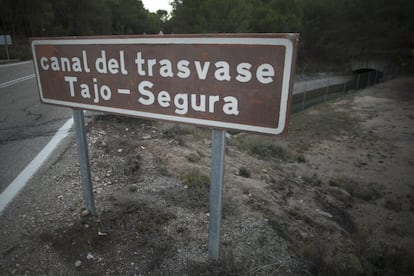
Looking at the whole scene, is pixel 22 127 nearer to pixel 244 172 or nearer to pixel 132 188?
pixel 132 188

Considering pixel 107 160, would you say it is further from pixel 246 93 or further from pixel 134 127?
pixel 246 93

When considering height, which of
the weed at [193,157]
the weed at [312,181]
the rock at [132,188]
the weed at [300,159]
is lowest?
the weed at [300,159]

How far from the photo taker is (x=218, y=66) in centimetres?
158

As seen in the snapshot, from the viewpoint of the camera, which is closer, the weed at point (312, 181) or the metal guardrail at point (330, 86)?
the weed at point (312, 181)

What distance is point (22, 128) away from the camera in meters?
5.42

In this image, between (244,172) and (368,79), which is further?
(368,79)

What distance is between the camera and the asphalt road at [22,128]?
3.85m

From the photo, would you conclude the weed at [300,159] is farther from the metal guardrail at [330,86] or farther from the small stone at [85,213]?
the metal guardrail at [330,86]

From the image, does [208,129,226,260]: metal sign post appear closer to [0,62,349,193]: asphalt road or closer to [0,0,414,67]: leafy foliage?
[0,62,349,193]: asphalt road

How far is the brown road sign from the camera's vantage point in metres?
1.47

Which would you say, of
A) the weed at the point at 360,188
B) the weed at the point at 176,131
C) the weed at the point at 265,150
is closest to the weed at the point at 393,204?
the weed at the point at 360,188

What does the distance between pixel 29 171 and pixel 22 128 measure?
2386 millimetres

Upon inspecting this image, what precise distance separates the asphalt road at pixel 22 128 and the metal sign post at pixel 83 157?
53.3 inches

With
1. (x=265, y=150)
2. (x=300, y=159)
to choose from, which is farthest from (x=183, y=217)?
(x=300, y=159)
